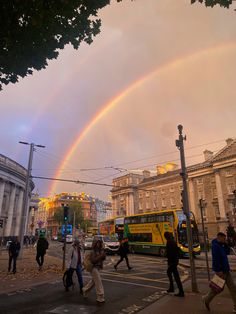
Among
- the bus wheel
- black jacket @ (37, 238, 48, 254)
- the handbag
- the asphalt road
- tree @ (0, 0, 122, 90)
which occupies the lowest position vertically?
the asphalt road

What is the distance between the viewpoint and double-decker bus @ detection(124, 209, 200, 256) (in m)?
25.0

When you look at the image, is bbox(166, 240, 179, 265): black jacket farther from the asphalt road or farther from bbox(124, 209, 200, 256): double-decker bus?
bbox(124, 209, 200, 256): double-decker bus

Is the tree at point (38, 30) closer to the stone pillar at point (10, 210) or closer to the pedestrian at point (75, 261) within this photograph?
the pedestrian at point (75, 261)

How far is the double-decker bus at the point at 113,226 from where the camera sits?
37.7 m

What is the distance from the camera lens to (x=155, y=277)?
42.7 ft

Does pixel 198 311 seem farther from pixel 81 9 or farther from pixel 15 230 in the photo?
pixel 15 230

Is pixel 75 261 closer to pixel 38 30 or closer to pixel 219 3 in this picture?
A: pixel 38 30

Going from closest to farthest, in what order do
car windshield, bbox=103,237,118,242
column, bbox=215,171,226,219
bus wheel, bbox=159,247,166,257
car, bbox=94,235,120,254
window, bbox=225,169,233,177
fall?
bus wheel, bbox=159,247,166,257
car, bbox=94,235,120,254
car windshield, bbox=103,237,118,242
column, bbox=215,171,226,219
window, bbox=225,169,233,177

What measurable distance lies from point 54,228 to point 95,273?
128 meters

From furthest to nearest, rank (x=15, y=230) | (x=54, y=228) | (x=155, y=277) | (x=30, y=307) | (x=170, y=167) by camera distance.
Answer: (x=54, y=228) → (x=170, y=167) → (x=15, y=230) → (x=155, y=277) → (x=30, y=307)

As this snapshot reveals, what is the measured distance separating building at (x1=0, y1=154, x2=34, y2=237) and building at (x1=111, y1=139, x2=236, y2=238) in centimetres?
1956

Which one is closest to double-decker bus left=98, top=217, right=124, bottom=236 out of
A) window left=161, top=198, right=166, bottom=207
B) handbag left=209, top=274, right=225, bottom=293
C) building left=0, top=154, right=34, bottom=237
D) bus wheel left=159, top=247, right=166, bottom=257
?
bus wheel left=159, top=247, right=166, bottom=257

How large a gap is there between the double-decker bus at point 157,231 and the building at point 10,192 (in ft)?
86.4

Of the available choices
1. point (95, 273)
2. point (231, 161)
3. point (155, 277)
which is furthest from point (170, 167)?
point (95, 273)
